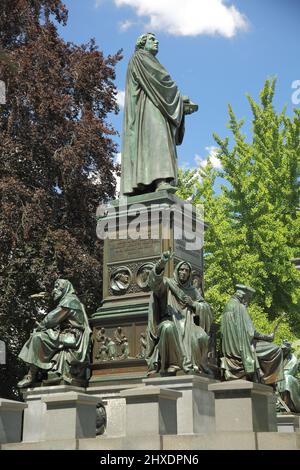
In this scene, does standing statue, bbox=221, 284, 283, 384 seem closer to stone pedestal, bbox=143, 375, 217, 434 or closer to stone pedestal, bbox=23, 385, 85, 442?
stone pedestal, bbox=143, 375, 217, 434

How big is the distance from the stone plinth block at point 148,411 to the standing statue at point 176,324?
126 centimetres

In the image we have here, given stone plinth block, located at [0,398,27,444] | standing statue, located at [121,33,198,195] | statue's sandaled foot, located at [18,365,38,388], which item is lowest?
stone plinth block, located at [0,398,27,444]

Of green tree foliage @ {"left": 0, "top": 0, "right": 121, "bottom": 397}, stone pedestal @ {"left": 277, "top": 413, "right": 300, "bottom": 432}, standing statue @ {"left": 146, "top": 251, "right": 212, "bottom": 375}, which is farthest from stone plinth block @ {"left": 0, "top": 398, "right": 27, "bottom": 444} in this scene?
green tree foliage @ {"left": 0, "top": 0, "right": 121, "bottom": 397}

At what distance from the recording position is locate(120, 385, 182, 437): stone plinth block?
29.2 feet

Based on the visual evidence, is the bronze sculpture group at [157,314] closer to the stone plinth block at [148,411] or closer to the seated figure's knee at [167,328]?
the seated figure's knee at [167,328]

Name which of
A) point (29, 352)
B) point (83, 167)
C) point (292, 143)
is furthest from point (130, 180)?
point (292, 143)

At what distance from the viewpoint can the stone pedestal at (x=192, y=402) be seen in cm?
1005

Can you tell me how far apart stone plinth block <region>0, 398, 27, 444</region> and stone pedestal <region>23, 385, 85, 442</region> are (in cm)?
61

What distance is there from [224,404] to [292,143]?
66.0ft

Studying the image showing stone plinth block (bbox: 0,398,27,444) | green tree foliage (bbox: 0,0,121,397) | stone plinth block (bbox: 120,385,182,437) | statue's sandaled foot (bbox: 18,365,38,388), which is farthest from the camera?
green tree foliage (bbox: 0,0,121,397)

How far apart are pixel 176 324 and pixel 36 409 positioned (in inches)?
104

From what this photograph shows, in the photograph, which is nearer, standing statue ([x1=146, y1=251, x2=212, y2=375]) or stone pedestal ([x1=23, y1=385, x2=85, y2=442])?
standing statue ([x1=146, y1=251, x2=212, y2=375])

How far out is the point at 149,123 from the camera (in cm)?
1334
